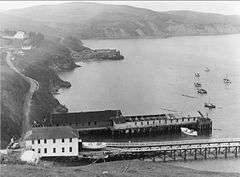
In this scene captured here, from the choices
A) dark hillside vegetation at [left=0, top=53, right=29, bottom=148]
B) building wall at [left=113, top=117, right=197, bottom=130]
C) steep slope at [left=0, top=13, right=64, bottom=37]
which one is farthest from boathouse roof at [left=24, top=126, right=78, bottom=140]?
steep slope at [left=0, top=13, right=64, bottom=37]

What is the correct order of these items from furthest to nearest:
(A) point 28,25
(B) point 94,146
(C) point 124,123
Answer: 1. (A) point 28,25
2. (C) point 124,123
3. (B) point 94,146

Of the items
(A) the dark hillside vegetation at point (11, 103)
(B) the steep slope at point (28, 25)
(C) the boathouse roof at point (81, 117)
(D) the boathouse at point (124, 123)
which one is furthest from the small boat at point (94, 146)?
(B) the steep slope at point (28, 25)

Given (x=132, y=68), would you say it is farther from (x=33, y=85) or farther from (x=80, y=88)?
(x=33, y=85)

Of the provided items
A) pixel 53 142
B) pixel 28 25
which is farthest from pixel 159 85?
pixel 28 25

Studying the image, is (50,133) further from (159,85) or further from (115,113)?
(159,85)

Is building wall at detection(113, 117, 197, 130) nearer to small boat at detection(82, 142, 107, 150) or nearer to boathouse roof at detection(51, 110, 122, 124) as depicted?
boathouse roof at detection(51, 110, 122, 124)

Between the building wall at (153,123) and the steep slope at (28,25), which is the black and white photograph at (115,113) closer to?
the building wall at (153,123)
